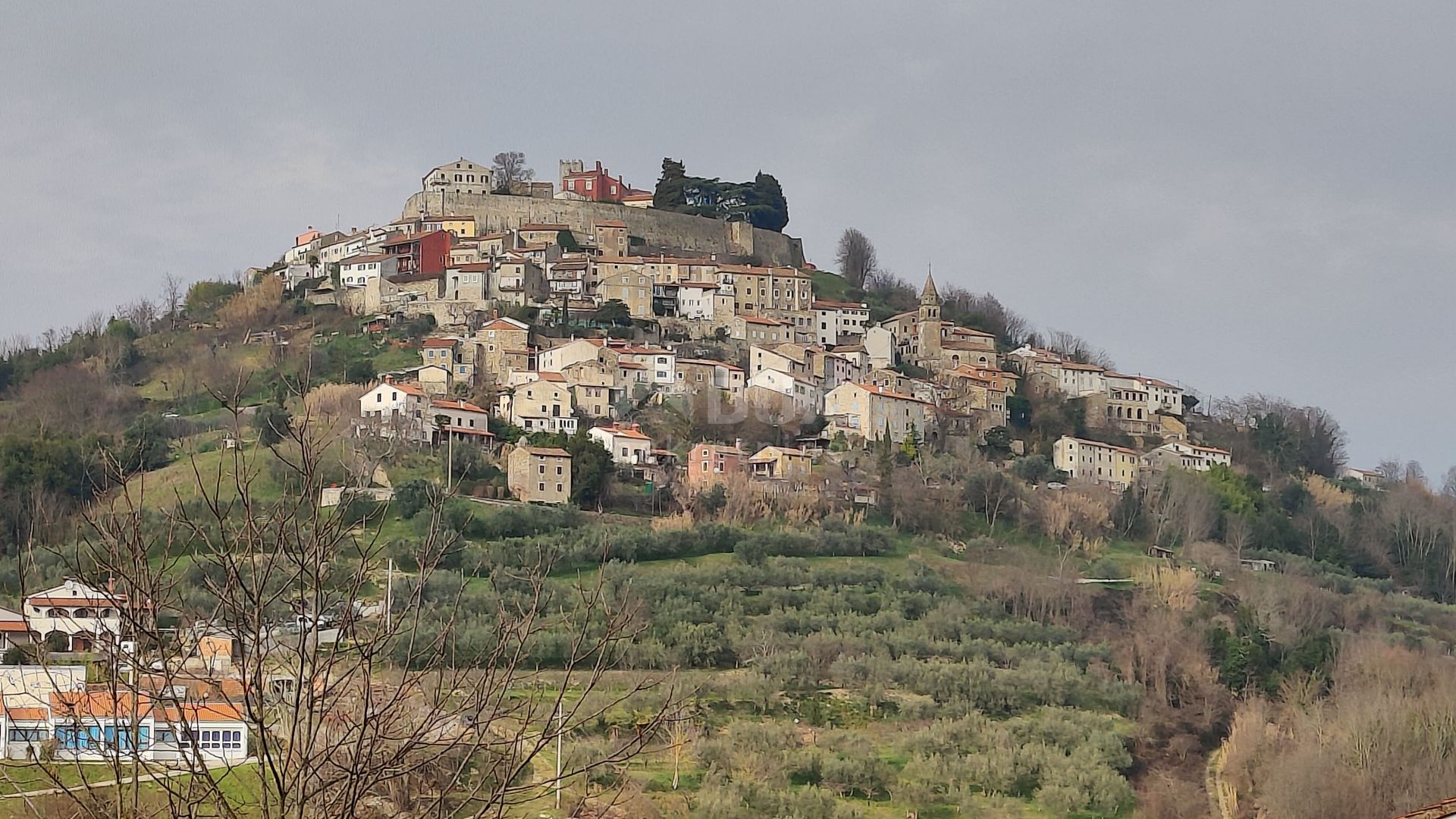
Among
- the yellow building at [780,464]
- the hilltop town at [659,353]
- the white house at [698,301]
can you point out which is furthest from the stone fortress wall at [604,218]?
the yellow building at [780,464]

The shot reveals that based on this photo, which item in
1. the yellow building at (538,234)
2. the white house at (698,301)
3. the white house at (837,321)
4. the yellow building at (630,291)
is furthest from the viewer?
the yellow building at (538,234)

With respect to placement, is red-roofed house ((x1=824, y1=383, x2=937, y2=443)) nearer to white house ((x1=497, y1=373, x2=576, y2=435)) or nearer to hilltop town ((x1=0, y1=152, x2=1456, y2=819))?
hilltop town ((x1=0, y1=152, x2=1456, y2=819))

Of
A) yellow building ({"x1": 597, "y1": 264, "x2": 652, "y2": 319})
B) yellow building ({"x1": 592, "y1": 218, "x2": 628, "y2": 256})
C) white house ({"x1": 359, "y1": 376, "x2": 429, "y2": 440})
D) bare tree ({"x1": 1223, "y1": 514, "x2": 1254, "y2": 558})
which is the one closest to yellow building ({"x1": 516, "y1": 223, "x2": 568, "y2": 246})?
yellow building ({"x1": 592, "y1": 218, "x2": 628, "y2": 256})

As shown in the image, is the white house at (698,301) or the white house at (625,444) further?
the white house at (698,301)

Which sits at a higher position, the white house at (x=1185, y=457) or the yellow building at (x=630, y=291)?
the yellow building at (x=630, y=291)

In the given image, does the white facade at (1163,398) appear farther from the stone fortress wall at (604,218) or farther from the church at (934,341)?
the stone fortress wall at (604,218)

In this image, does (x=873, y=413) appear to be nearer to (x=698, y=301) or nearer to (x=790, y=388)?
(x=790, y=388)

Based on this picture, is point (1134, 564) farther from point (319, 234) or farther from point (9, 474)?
point (319, 234)
